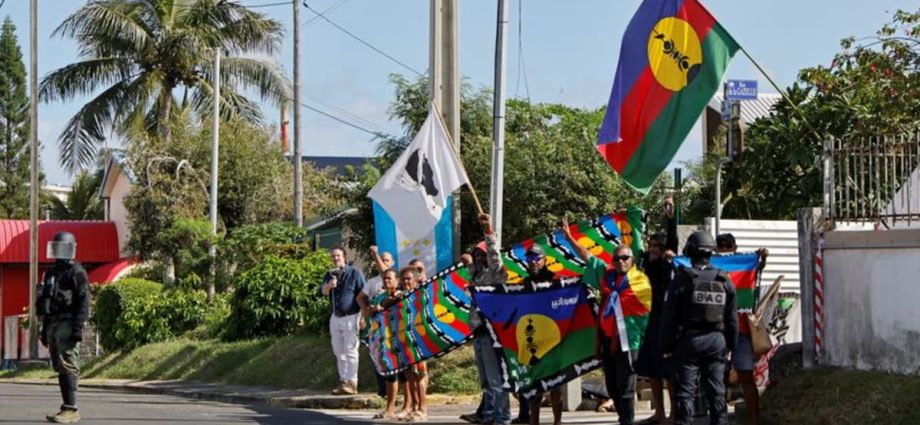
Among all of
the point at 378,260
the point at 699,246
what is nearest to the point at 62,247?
the point at 378,260

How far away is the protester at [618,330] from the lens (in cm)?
1222

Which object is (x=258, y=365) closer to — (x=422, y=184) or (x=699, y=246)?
(x=422, y=184)

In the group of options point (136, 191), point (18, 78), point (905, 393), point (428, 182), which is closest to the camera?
point (905, 393)

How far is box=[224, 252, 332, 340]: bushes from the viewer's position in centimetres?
2431

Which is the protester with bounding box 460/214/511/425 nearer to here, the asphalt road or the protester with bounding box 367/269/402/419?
the asphalt road

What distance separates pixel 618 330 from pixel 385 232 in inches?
218

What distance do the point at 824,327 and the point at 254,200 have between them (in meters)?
26.8

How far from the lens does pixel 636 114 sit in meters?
15.0

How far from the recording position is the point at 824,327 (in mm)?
13828

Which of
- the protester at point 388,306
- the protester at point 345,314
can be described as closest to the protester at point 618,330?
the protester at point 388,306

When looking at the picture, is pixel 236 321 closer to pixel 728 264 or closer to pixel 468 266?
pixel 468 266

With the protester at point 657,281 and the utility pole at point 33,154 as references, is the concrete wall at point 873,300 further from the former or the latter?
the utility pole at point 33,154

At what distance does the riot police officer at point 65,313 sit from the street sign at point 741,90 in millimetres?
14370

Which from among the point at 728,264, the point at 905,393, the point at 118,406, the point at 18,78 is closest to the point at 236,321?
the point at 118,406
